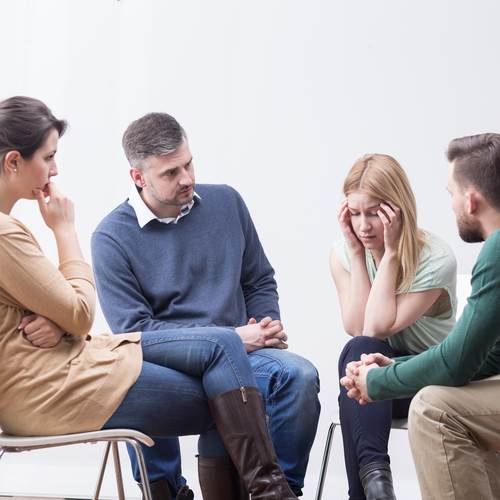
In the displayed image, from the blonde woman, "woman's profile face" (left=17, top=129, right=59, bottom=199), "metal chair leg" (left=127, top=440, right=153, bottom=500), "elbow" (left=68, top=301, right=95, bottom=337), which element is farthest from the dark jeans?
"woman's profile face" (left=17, top=129, right=59, bottom=199)

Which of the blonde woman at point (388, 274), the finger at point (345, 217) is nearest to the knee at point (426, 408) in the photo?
the blonde woman at point (388, 274)

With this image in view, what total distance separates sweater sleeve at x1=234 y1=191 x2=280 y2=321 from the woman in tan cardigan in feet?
2.10

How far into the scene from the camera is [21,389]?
206 cm

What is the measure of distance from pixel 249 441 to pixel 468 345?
576 mm

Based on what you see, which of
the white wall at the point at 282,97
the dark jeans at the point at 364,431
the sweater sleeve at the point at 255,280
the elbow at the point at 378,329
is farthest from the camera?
the white wall at the point at 282,97

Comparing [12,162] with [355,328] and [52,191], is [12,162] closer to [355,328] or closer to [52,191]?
[52,191]

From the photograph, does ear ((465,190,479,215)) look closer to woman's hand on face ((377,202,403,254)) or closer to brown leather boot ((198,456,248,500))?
woman's hand on face ((377,202,403,254))

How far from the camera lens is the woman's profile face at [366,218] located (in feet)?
8.76

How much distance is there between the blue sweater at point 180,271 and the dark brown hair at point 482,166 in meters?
0.93

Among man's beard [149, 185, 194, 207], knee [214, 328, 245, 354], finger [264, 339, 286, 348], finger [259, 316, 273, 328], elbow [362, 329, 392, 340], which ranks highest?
man's beard [149, 185, 194, 207]

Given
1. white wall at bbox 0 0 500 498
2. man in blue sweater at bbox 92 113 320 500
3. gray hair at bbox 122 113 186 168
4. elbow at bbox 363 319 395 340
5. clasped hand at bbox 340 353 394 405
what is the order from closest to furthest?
clasped hand at bbox 340 353 394 405, elbow at bbox 363 319 395 340, man in blue sweater at bbox 92 113 320 500, gray hair at bbox 122 113 186 168, white wall at bbox 0 0 500 498

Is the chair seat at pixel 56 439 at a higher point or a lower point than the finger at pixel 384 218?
lower

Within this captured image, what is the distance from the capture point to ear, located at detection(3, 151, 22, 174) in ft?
7.14

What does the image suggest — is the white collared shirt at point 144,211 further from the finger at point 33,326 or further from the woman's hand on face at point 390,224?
the finger at point 33,326
